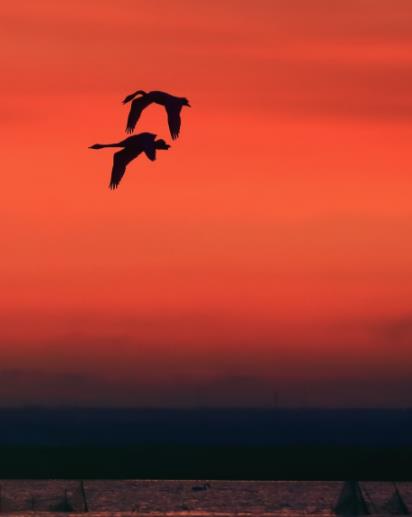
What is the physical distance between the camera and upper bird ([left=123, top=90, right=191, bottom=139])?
66.8 metres

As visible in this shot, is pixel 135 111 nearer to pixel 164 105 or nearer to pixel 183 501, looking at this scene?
pixel 164 105

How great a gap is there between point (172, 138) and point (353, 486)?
101 metres

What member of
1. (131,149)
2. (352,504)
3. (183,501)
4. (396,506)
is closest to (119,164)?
(131,149)

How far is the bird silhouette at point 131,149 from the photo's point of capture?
6631 centimetres

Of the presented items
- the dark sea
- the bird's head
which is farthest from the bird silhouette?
the dark sea

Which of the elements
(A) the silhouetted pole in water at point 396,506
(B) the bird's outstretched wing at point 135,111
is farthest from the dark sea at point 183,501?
(B) the bird's outstretched wing at point 135,111

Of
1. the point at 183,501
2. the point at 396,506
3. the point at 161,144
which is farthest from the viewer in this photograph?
the point at 183,501

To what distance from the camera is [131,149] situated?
66.9 m

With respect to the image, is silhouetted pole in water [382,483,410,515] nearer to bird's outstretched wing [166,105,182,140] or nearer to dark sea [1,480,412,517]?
dark sea [1,480,412,517]

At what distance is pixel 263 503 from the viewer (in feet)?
582

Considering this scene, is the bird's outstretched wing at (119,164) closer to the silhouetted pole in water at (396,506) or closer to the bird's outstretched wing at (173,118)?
the bird's outstretched wing at (173,118)

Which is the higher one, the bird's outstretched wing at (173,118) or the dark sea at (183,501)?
the dark sea at (183,501)

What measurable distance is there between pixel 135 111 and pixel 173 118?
1.59 meters

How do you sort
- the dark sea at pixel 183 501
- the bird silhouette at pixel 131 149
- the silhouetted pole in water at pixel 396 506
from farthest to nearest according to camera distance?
1. the dark sea at pixel 183 501
2. the silhouetted pole in water at pixel 396 506
3. the bird silhouette at pixel 131 149
